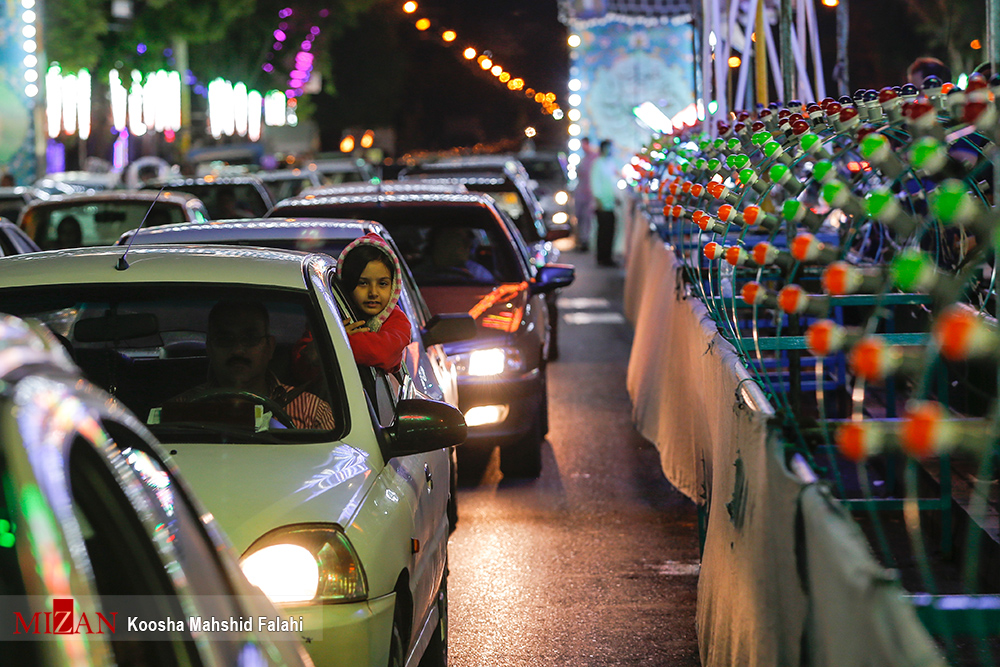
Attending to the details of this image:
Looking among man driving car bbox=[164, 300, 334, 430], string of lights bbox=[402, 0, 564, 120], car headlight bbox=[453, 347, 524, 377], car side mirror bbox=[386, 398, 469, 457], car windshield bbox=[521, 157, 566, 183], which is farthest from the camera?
string of lights bbox=[402, 0, 564, 120]

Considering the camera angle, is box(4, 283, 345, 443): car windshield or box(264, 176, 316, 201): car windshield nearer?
box(4, 283, 345, 443): car windshield

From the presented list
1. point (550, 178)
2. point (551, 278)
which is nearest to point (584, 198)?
point (550, 178)

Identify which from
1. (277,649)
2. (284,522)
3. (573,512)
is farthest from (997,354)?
(573,512)

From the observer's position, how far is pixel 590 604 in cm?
601

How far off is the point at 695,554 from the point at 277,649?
4.62m

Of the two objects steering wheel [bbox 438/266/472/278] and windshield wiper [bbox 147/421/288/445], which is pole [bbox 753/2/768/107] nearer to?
steering wheel [bbox 438/266/472/278]

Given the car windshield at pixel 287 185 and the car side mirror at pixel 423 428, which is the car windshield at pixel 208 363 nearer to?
the car side mirror at pixel 423 428

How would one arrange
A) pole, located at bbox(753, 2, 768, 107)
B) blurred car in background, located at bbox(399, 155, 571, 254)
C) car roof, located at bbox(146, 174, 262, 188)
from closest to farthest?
blurred car in background, located at bbox(399, 155, 571, 254) < pole, located at bbox(753, 2, 768, 107) < car roof, located at bbox(146, 174, 262, 188)

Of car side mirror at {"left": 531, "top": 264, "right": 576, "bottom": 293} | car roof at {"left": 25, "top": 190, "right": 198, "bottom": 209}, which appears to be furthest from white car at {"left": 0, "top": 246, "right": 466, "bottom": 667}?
car roof at {"left": 25, "top": 190, "right": 198, "bottom": 209}

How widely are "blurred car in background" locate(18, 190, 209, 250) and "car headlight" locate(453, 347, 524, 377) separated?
14.2ft

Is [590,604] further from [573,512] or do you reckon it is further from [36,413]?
[36,413]

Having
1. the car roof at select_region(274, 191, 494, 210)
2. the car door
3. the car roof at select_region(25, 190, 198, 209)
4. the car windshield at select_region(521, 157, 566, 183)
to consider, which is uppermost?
the car windshield at select_region(521, 157, 566, 183)

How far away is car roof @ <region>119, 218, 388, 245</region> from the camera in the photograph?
251 inches

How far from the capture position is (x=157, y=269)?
4.39 meters
